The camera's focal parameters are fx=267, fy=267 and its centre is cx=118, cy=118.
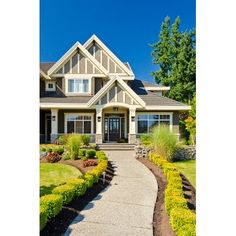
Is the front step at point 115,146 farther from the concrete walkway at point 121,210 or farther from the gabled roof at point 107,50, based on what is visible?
the concrete walkway at point 121,210

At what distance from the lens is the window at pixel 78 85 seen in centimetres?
1705

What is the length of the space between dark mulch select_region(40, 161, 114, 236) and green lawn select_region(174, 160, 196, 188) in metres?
2.73

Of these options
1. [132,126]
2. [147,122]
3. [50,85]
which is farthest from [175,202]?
[50,85]

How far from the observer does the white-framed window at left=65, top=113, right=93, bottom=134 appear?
16516 mm

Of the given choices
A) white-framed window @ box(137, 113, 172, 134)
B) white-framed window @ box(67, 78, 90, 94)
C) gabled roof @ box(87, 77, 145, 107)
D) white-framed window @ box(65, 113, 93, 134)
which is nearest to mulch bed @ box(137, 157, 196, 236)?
gabled roof @ box(87, 77, 145, 107)

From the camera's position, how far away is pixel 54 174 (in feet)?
28.5

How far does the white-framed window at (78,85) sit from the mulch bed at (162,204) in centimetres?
900

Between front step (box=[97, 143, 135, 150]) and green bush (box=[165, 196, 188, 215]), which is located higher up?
front step (box=[97, 143, 135, 150])

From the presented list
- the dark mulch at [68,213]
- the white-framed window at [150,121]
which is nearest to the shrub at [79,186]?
the dark mulch at [68,213]

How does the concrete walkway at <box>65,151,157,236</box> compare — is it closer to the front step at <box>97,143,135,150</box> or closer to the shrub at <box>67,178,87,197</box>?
the shrub at <box>67,178,87,197</box>
